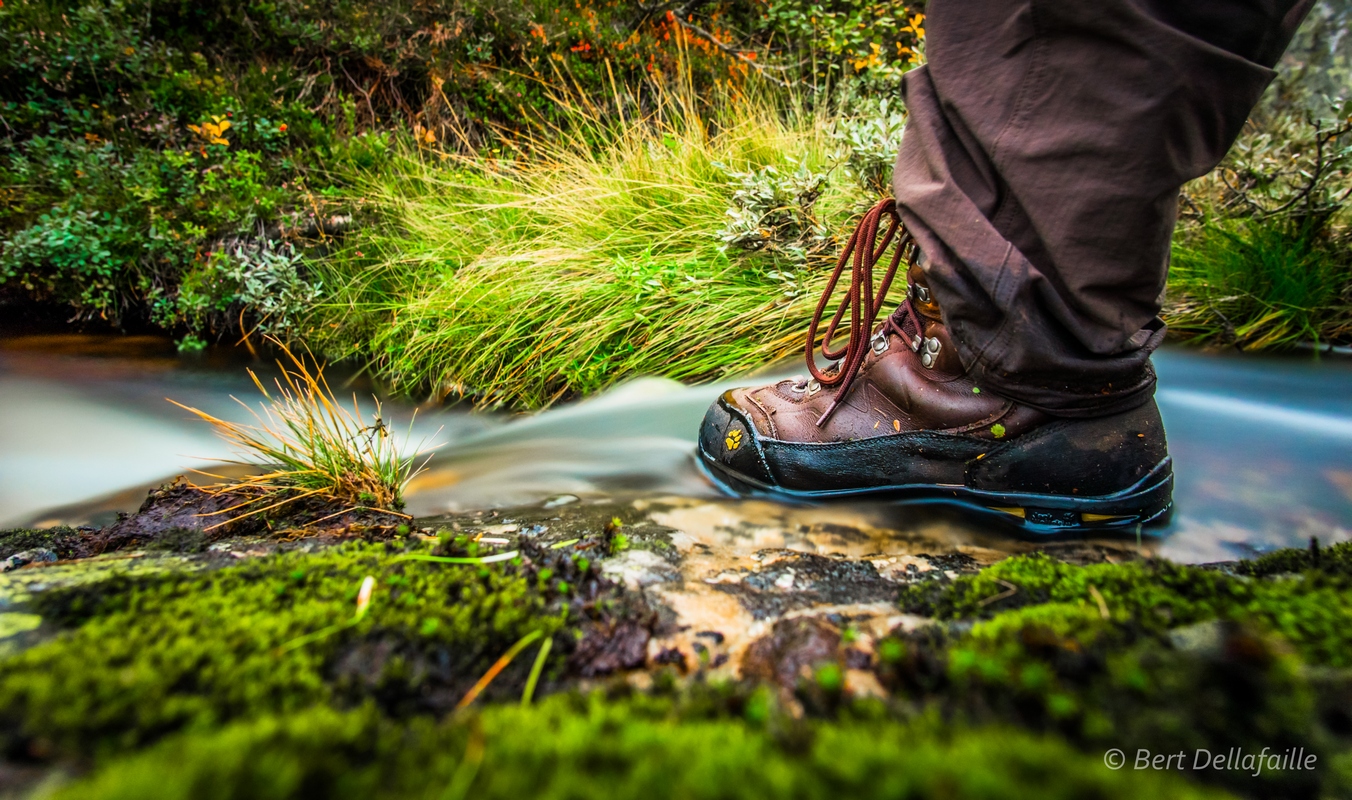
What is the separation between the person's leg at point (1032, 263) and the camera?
117 centimetres

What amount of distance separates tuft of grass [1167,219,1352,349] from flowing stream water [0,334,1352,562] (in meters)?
0.20

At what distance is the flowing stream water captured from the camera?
178cm

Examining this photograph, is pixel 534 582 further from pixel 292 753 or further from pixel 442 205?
pixel 442 205

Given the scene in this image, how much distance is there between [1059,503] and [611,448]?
155 cm

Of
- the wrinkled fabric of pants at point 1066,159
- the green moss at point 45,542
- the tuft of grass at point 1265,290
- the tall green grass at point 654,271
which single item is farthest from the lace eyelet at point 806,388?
the tuft of grass at point 1265,290

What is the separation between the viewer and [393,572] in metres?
1.04

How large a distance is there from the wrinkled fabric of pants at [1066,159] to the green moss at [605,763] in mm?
1041

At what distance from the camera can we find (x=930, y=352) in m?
1.66

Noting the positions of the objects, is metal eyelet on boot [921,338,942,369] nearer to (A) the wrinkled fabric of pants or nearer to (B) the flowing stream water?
(A) the wrinkled fabric of pants

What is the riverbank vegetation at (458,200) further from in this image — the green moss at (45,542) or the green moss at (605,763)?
the green moss at (605,763)

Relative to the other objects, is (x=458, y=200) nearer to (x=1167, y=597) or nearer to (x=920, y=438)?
(x=920, y=438)

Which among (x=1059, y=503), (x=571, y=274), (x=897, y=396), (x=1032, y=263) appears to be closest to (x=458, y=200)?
(x=571, y=274)

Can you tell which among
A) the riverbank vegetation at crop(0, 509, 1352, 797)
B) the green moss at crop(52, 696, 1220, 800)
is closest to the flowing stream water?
the riverbank vegetation at crop(0, 509, 1352, 797)

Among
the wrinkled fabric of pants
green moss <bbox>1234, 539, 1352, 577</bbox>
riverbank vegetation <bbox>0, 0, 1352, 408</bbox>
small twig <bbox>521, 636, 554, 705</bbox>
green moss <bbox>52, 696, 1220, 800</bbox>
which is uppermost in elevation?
riverbank vegetation <bbox>0, 0, 1352, 408</bbox>
